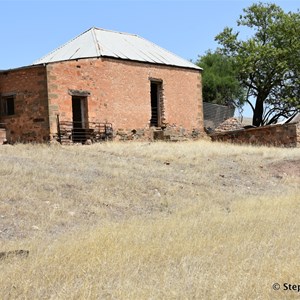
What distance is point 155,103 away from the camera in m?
26.0

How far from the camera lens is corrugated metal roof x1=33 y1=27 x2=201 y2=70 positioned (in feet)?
77.4

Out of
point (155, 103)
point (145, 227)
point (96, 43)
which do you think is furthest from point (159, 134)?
point (145, 227)

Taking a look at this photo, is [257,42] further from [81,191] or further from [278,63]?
[81,191]

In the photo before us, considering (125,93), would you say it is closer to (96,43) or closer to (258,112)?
(96,43)

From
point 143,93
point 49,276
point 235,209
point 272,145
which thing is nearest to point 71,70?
point 143,93

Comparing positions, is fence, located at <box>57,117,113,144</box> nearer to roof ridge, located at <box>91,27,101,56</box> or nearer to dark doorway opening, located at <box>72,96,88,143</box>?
dark doorway opening, located at <box>72,96,88,143</box>

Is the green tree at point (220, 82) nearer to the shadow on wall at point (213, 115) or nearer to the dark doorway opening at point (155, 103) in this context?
the shadow on wall at point (213, 115)

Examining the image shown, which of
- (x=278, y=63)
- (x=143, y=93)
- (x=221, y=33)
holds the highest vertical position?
(x=221, y=33)

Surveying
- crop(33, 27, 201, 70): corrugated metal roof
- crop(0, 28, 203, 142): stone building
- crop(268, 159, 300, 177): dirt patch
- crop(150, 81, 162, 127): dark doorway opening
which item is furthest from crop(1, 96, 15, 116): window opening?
crop(268, 159, 300, 177): dirt patch

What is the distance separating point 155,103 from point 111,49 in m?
3.85

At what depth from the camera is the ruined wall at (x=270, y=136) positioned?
76.9 feet

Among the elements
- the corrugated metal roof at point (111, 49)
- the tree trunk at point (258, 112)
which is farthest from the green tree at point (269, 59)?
the corrugated metal roof at point (111, 49)

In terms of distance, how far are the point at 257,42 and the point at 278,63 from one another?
3.50m

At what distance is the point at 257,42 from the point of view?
1467 inches
